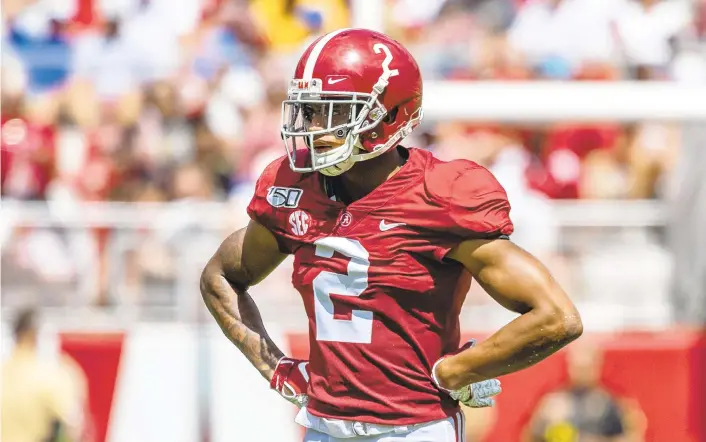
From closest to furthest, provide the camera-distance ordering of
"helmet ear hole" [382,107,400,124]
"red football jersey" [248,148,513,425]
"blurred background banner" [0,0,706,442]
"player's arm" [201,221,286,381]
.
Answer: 1. "red football jersey" [248,148,513,425]
2. "helmet ear hole" [382,107,400,124]
3. "player's arm" [201,221,286,381]
4. "blurred background banner" [0,0,706,442]

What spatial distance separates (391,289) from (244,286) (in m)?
0.69

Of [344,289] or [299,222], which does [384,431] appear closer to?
[344,289]

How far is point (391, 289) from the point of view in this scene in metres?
3.38

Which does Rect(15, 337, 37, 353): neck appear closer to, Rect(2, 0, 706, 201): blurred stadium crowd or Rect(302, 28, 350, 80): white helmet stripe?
Rect(2, 0, 706, 201): blurred stadium crowd

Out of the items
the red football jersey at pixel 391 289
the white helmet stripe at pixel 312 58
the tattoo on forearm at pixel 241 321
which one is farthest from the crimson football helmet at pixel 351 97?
the tattoo on forearm at pixel 241 321

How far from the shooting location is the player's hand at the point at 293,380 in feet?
11.8

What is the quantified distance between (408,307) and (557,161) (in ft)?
19.3

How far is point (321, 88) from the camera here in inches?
134

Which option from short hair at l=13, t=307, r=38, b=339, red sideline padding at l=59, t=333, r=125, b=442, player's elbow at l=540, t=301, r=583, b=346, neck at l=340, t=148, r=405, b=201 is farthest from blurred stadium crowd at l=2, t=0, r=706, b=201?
player's elbow at l=540, t=301, r=583, b=346

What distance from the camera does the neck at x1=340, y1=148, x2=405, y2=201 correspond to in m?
3.54

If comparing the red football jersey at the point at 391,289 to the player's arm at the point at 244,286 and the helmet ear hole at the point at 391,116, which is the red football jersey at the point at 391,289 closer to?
the helmet ear hole at the point at 391,116

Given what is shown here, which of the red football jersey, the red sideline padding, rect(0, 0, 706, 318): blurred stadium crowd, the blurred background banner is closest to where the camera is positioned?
the red football jersey

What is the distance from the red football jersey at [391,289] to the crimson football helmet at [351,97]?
0.42ft

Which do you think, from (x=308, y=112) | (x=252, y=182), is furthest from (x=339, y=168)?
(x=252, y=182)
